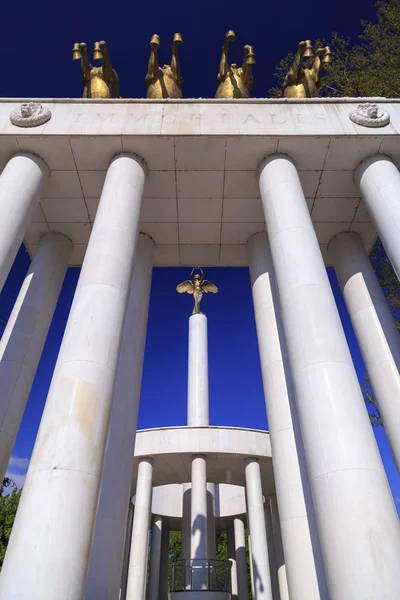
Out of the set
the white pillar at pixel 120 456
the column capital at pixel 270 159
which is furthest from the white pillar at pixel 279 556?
the column capital at pixel 270 159

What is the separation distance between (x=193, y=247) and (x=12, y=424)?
462 inches

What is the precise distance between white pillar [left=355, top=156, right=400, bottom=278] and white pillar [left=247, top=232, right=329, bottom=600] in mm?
5250

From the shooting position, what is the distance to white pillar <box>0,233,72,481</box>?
14203 millimetres

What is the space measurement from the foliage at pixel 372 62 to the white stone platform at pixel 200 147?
8.81 m

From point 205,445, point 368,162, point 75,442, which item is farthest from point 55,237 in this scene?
point 205,445

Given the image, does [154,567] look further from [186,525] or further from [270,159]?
[270,159]

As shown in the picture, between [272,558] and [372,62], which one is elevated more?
[372,62]

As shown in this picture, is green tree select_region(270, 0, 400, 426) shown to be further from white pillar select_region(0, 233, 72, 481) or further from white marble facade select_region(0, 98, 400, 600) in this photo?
white pillar select_region(0, 233, 72, 481)

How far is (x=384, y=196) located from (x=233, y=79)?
9.49 meters

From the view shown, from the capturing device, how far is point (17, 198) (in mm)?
13664

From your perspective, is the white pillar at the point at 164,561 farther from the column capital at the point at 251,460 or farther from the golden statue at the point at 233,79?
the golden statue at the point at 233,79

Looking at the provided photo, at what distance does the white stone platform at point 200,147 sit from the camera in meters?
15.2

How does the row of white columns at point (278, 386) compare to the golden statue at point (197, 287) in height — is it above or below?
below

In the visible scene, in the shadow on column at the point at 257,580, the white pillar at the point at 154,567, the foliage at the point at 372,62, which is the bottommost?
the shadow on column at the point at 257,580
